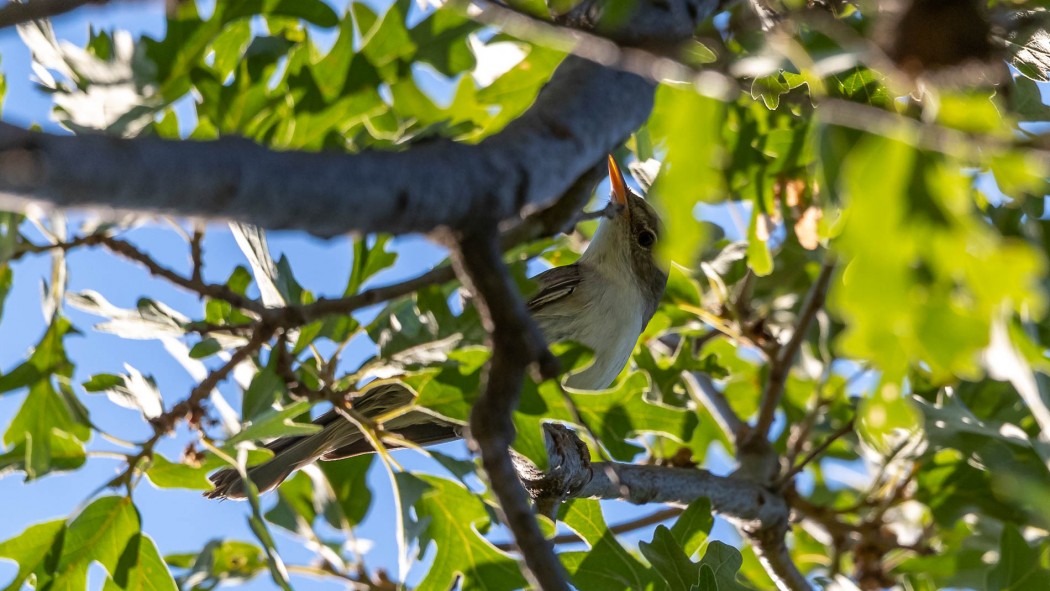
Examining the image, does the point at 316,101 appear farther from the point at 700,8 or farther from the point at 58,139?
the point at 58,139

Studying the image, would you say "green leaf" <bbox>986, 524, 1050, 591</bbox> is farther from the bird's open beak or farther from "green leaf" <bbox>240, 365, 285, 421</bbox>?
the bird's open beak

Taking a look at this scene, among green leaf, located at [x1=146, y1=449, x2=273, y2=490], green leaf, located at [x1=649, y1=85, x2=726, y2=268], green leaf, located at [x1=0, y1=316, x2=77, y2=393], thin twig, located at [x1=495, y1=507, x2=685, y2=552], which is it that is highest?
green leaf, located at [x1=0, y1=316, x2=77, y2=393]

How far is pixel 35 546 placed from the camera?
3.32 meters

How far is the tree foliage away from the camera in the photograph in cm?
131

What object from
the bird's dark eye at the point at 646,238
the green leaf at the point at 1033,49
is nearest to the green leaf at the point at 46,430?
the green leaf at the point at 1033,49

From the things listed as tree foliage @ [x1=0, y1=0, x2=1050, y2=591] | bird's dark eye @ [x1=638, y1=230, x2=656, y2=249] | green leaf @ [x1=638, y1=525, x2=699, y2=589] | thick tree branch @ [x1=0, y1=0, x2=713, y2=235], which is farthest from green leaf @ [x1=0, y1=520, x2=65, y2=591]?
bird's dark eye @ [x1=638, y1=230, x2=656, y2=249]

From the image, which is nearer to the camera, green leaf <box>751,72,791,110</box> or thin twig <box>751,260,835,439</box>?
green leaf <box>751,72,791,110</box>

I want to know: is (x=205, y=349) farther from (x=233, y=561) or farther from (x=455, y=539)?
(x=233, y=561)

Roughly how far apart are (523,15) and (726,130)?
288 centimetres

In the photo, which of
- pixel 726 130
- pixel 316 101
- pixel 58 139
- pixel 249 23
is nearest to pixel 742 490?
pixel 726 130

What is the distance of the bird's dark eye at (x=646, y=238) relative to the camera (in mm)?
6188

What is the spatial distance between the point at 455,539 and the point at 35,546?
1387 mm

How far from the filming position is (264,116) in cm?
336

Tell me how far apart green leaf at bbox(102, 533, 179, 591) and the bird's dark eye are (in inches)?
144
